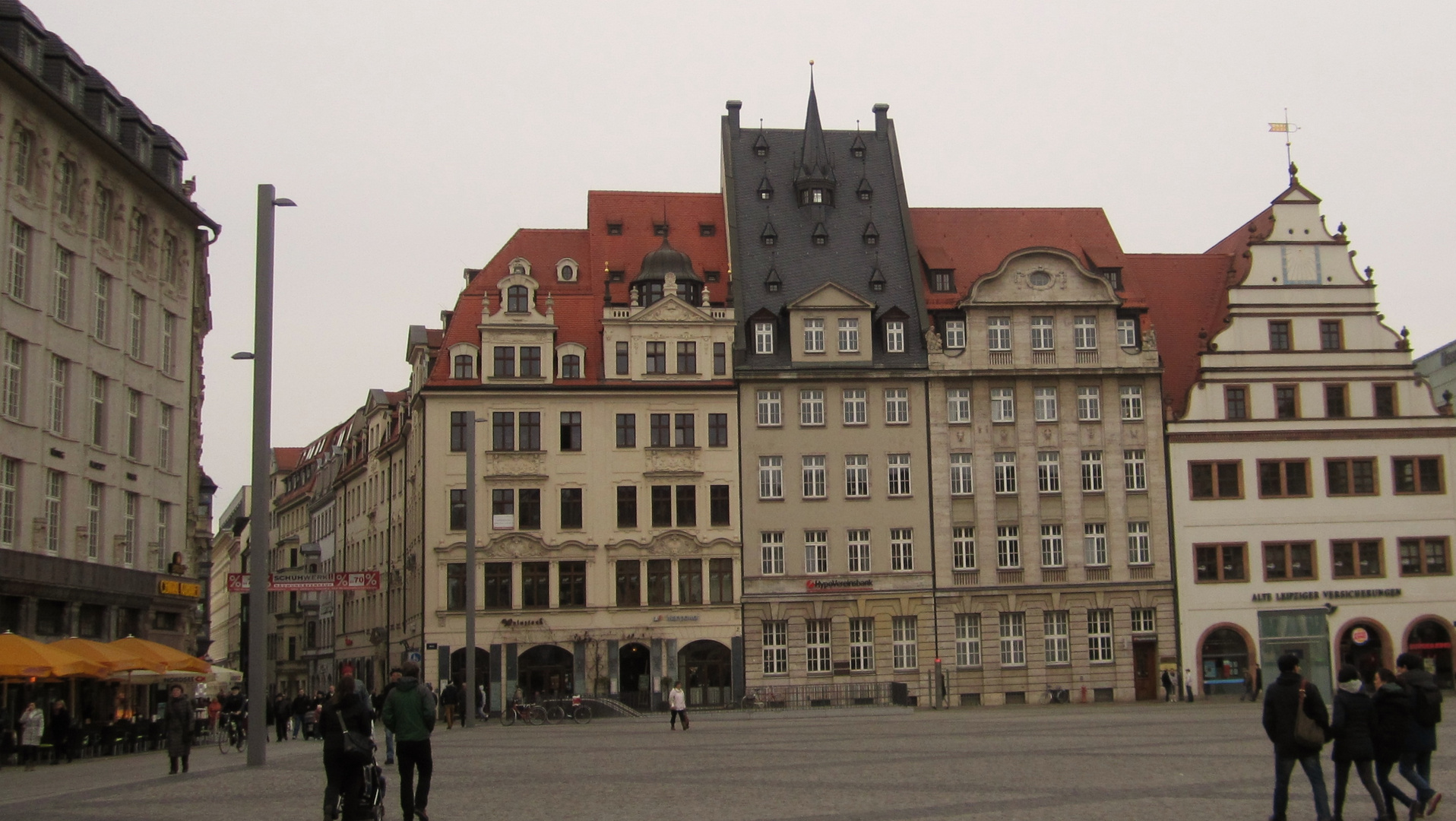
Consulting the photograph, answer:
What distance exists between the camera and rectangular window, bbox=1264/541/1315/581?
64.6 m

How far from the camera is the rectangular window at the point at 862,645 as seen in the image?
63.7 m

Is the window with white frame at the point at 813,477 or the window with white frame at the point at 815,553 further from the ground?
the window with white frame at the point at 813,477

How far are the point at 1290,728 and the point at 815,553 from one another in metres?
48.6

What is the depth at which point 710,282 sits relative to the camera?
67.9 metres

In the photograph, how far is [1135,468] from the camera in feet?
214

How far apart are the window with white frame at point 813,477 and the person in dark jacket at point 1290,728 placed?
48.4 meters

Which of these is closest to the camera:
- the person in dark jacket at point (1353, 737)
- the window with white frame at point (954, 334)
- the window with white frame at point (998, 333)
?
the person in dark jacket at point (1353, 737)

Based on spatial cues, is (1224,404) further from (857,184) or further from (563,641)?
(563,641)


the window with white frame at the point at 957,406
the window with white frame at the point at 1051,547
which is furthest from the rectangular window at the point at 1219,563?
the window with white frame at the point at 957,406

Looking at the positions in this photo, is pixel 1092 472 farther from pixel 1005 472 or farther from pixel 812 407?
pixel 812 407

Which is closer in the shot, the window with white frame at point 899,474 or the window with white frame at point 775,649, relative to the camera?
the window with white frame at point 775,649

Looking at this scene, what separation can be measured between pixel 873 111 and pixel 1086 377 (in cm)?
1710

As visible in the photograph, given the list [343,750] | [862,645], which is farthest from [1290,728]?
[862,645]

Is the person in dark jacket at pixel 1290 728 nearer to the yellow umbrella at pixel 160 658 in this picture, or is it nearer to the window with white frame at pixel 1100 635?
the yellow umbrella at pixel 160 658
